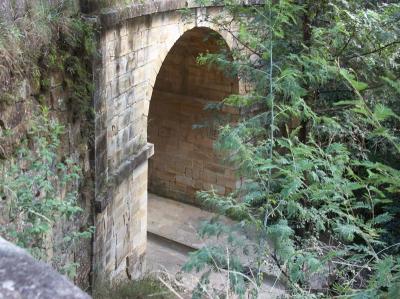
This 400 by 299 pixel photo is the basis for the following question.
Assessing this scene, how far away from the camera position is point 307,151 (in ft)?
13.8

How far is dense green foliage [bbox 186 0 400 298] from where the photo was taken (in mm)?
3918

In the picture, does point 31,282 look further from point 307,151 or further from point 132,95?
point 132,95

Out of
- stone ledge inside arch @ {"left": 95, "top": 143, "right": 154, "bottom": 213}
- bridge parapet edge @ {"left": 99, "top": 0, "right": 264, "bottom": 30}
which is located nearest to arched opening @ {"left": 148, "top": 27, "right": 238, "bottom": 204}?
bridge parapet edge @ {"left": 99, "top": 0, "right": 264, "bottom": 30}

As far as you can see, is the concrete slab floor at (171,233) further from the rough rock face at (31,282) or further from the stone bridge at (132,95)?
the rough rock face at (31,282)

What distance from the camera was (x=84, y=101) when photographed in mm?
5672

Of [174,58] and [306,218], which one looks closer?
[306,218]

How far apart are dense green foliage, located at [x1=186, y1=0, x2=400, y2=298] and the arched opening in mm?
4155

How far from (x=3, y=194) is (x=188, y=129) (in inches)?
300

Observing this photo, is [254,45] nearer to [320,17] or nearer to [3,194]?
[320,17]

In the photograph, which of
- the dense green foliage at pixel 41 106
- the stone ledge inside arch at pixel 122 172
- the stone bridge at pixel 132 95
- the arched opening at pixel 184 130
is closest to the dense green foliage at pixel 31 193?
the dense green foliage at pixel 41 106

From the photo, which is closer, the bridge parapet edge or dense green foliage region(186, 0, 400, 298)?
dense green foliage region(186, 0, 400, 298)

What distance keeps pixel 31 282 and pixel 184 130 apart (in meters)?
10.3

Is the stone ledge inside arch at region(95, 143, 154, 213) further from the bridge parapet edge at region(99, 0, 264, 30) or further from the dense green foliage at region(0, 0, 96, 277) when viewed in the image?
the bridge parapet edge at region(99, 0, 264, 30)

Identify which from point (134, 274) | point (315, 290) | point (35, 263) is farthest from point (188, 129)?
point (35, 263)
